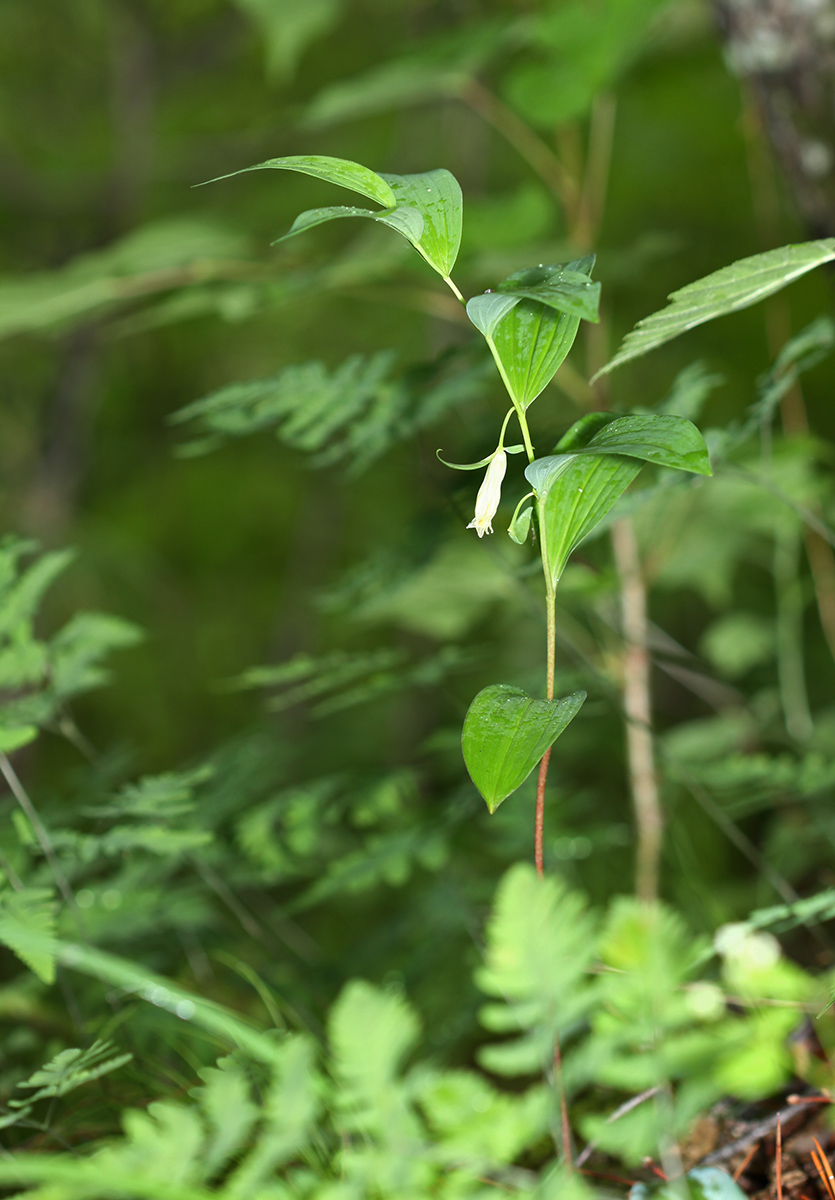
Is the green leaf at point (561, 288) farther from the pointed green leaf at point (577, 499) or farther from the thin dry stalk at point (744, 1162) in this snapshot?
the thin dry stalk at point (744, 1162)

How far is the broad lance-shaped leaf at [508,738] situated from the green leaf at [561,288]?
164mm

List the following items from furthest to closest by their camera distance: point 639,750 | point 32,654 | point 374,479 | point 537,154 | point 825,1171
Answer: point 374,479
point 537,154
point 639,750
point 32,654
point 825,1171

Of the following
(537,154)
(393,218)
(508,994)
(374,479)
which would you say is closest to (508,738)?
(508,994)

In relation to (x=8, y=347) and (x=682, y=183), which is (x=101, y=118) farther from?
(x=682, y=183)

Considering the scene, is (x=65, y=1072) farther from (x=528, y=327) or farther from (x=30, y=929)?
(x=528, y=327)

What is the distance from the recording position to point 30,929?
1.33ft

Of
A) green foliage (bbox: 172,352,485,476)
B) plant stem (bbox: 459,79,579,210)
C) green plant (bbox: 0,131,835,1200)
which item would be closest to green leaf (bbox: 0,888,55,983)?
green plant (bbox: 0,131,835,1200)

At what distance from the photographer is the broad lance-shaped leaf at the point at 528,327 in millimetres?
356

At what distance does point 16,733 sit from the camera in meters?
0.54

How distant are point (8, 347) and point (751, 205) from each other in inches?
93.9

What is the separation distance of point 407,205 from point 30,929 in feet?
1.29

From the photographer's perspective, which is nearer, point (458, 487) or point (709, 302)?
point (709, 302)

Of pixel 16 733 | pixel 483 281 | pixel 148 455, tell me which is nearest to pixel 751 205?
pixel 483 281

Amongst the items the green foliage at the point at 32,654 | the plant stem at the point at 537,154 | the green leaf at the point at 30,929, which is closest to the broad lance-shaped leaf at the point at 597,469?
the green leaf at the point at 30,929
